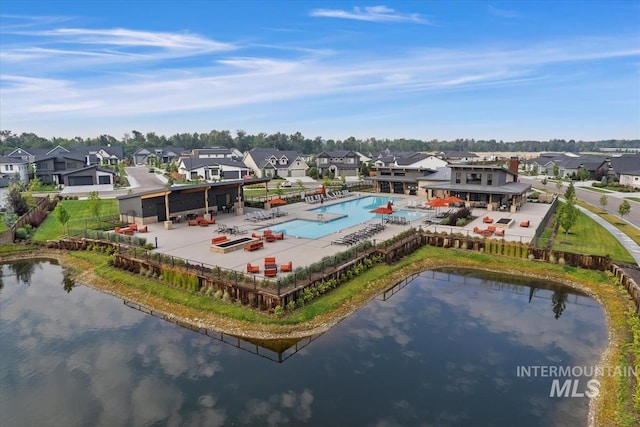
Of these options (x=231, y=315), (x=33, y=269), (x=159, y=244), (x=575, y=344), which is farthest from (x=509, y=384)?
(x=33, y=269)

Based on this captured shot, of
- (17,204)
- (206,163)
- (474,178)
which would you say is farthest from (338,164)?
(17,204)

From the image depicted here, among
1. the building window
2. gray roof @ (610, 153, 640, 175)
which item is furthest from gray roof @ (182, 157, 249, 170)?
gray roof @ (610, 153, 640, 175)

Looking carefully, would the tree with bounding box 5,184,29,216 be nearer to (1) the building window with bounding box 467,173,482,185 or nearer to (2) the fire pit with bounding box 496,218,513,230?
(2) the fire pit with bounding box 496,218,513,230

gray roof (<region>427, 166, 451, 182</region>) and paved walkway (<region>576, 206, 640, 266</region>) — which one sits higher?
gray roof (<region>427, 166, 451, 182</region>)

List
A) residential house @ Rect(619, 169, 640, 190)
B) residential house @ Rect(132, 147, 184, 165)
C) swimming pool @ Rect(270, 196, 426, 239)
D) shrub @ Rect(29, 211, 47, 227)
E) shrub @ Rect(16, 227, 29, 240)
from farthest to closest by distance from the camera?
residential house @ Rect(132, 147, 184, 165) < residential house @ Rect(619, 169, 640, 190) < shrub @ Rect(29, 211, 47, 227) < swimming pool @ Rect(270, 196, 426, 239) < shrub @ Rect(16, 227, 29, 240)

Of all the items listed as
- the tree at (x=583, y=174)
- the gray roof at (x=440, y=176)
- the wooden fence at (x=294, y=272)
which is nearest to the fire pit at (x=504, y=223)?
the wooden fence at (x=294, y=272)

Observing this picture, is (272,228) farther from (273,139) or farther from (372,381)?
(273,139)

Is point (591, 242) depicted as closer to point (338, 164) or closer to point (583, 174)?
point (583, 174)
